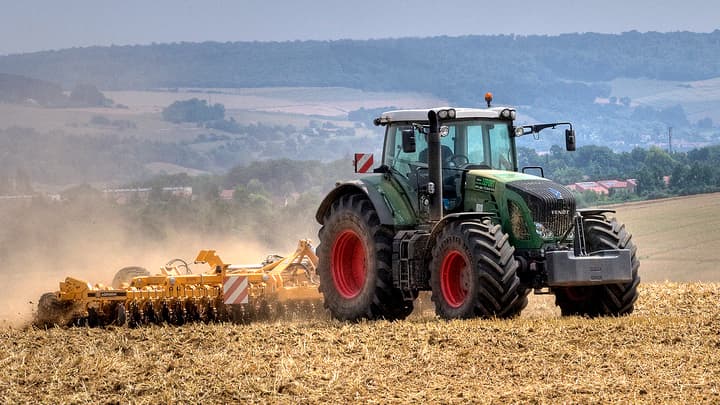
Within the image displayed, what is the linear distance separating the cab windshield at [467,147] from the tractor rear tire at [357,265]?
760 mm

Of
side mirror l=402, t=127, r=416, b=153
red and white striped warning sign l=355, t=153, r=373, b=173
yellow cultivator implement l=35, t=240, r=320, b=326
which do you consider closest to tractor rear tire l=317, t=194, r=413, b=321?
red and white striped warning sign l=355, t=153, r=373, b=173

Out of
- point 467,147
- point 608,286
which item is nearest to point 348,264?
point 467,147

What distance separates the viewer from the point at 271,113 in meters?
123

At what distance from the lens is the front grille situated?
13.3 m

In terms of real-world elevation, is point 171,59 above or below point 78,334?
above

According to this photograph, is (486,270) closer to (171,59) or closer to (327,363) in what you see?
(327,363)

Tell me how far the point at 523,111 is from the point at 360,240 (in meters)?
125

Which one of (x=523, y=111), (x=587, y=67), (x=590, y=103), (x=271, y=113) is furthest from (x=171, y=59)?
(x=587, y=67)

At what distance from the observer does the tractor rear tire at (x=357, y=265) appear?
14.1 meters

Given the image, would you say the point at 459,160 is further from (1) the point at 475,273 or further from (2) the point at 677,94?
(2) the point at 677,94

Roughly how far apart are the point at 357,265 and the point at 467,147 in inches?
84.8

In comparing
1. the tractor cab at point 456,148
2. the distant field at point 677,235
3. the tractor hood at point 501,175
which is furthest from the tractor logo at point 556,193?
the distant field at point 677,235

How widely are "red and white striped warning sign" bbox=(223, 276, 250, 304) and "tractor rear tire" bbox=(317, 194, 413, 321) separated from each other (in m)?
1.02

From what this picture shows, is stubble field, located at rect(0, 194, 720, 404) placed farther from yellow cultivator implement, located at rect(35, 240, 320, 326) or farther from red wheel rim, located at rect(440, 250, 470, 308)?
yellow cultivator implement, located at rect(35, 240, 320, 326)
